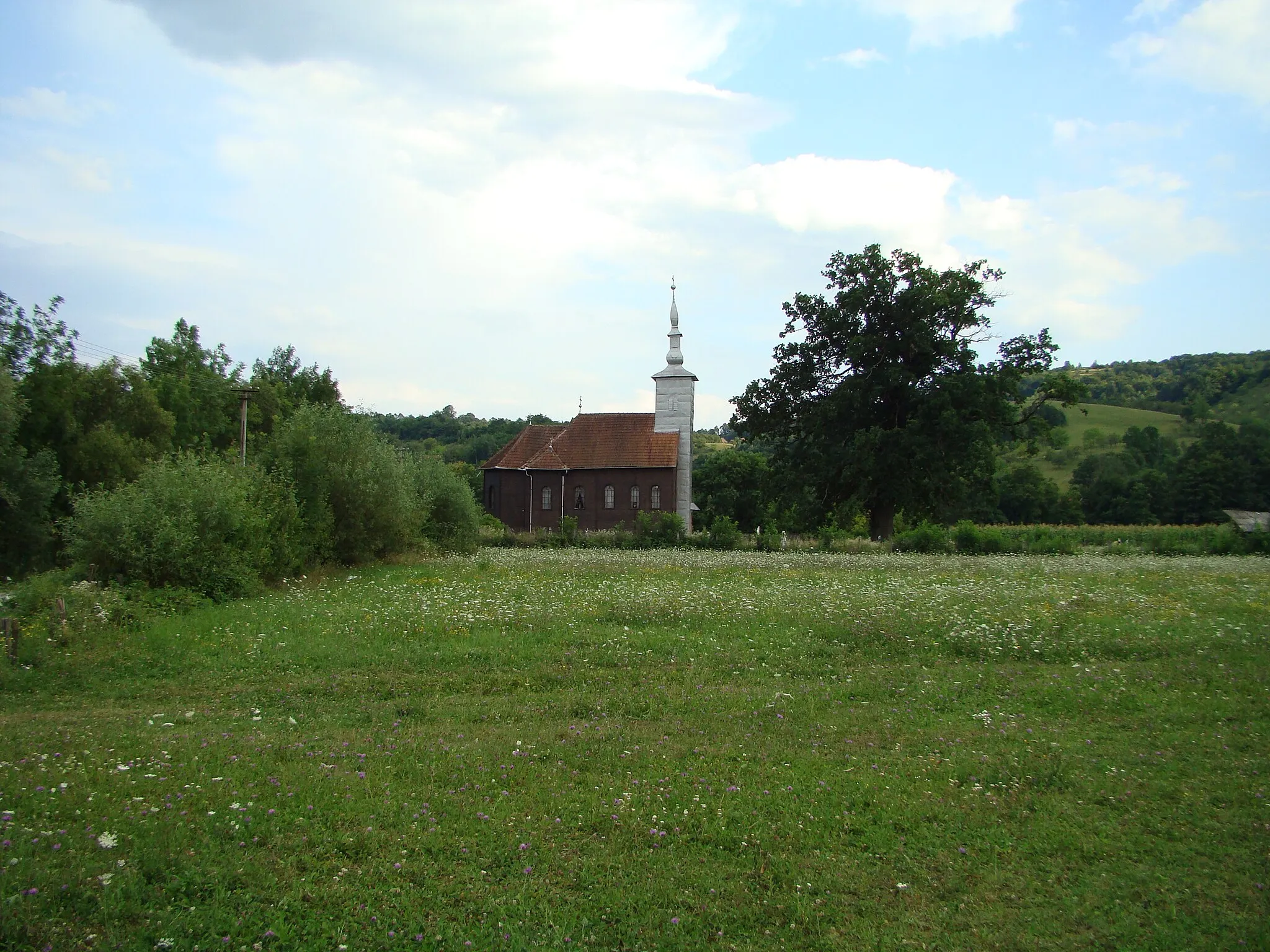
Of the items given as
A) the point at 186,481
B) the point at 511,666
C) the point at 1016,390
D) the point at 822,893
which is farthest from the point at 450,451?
the point at 822,893

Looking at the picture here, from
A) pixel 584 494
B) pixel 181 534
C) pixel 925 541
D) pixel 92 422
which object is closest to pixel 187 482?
pixel 181 534

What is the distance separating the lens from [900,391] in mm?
41344

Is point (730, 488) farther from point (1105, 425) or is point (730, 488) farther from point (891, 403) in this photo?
point (1105, 425)

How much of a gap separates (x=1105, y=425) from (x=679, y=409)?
6583 centimetres

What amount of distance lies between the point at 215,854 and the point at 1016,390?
41381 mm

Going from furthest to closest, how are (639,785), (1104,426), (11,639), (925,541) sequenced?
(1104,426)
(925,541)
(11,639)
(639,785)

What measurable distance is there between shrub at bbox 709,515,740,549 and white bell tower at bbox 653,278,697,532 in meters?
16.4

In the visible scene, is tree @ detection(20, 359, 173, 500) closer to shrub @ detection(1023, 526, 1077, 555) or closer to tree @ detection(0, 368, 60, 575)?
tree @ detection(0, 368, 60, 575)

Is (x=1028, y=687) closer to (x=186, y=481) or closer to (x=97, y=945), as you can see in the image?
(x=97, y=945)

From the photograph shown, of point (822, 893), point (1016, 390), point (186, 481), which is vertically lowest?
point (822, 893)

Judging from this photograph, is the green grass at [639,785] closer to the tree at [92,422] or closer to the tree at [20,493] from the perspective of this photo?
the tree at [20,493]

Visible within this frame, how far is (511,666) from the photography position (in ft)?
39.8

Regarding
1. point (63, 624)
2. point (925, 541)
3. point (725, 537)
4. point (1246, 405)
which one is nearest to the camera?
point (63, 624)

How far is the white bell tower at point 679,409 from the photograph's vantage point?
57.2m
